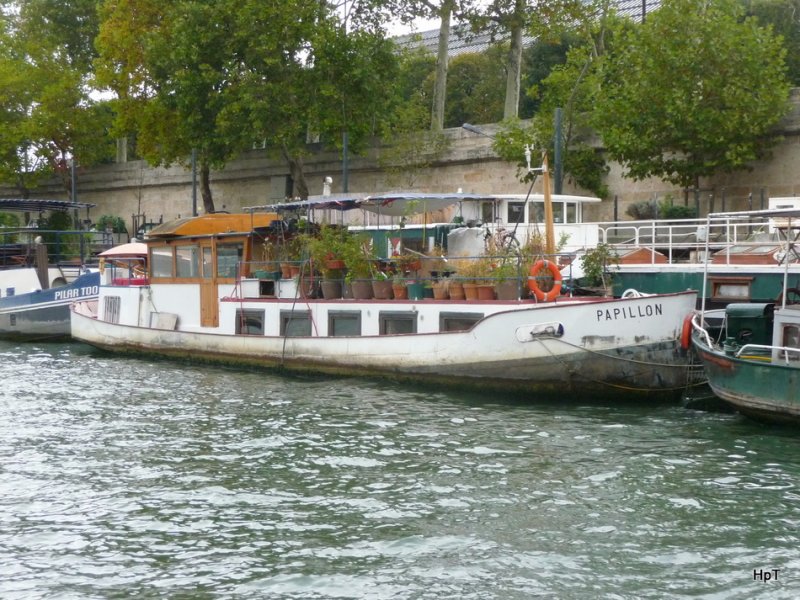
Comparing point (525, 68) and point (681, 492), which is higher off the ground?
point (525, 68)

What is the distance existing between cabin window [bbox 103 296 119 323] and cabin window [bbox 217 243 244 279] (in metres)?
3.99

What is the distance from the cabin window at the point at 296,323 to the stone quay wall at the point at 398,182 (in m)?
3.31

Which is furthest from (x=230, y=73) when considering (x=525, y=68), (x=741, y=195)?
(x=741, y=195)

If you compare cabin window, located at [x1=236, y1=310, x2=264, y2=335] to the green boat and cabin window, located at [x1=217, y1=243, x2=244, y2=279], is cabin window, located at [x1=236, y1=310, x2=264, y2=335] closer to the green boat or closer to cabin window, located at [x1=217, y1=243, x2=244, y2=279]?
cabin window, located at [x1=217, y1=243, x2=244, y2=279]

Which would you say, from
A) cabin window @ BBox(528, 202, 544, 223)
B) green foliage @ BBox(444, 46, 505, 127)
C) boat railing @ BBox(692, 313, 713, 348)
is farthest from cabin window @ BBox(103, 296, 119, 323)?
green foliage @ BBox(444, 46, 505, 127)

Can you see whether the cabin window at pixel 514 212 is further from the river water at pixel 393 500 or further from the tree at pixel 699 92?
the tree at pixel 699 92

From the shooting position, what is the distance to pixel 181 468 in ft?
40.9

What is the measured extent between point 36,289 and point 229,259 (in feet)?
32.4

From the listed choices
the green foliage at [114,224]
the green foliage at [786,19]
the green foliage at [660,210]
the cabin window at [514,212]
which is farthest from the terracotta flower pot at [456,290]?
the green foliage at [114,224]

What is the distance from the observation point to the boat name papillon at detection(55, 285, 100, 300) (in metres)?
28.3

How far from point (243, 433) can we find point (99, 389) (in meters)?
5.39

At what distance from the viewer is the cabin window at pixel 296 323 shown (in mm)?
20547

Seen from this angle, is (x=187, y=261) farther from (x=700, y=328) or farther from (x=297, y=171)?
(x=297, y=171)

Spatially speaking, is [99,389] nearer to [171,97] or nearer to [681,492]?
[681,492]
